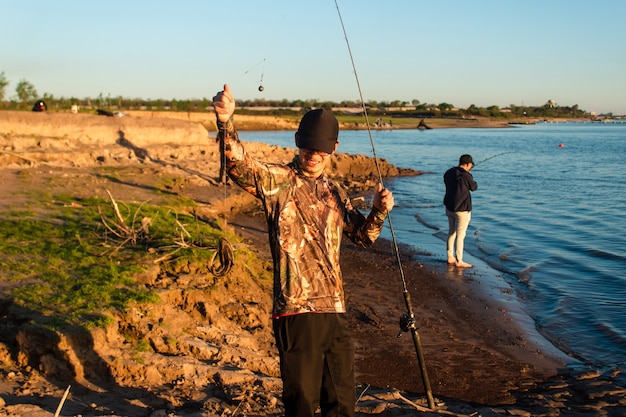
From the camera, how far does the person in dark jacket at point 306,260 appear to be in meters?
3.29

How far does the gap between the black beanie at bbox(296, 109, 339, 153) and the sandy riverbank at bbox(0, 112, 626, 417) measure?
6.79ft

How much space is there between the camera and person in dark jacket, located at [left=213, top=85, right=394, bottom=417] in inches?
129

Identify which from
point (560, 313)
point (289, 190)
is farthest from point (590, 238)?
point (289, 190)

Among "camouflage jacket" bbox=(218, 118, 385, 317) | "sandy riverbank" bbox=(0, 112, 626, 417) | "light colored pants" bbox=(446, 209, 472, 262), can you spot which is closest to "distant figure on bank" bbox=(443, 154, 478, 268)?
"light colored pants" bbox=(446, 209, 472, 262)

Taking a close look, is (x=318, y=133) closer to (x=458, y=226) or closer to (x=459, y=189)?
(x=459, y=189)

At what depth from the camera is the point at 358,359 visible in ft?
21.4

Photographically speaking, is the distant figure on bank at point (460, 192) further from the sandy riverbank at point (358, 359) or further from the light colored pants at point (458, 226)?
the sandy riverbank at point (358, 359)

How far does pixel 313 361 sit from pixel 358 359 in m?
3.34

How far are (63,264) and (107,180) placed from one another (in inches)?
285

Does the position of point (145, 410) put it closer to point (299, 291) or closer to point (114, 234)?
point (299, 291)

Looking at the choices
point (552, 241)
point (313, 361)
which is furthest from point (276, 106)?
point (313, 361)

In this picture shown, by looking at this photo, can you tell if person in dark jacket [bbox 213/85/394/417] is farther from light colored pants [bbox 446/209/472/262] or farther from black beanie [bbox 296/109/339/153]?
light colored pants [bbox 446/209/472/262]

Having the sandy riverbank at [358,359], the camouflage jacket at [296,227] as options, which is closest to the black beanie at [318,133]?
the camouflage jacket at [296,227]

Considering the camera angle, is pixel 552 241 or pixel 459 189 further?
pixel 552 241
